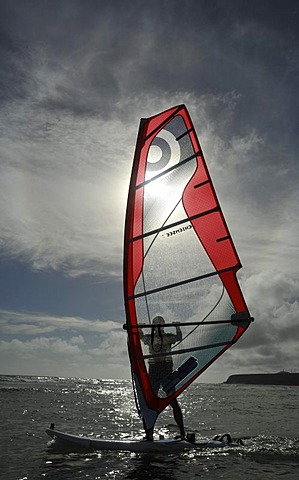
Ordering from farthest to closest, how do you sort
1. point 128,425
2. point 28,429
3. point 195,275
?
1. point 128,425
2. point 28,429
3. point 195,275

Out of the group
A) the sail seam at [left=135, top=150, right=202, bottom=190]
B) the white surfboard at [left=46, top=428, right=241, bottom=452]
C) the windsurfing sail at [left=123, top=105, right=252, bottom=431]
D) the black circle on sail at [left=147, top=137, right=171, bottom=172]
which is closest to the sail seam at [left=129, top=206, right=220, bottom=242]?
the windsurfing sail at [left=123, top=105, right=252, bottom=431]

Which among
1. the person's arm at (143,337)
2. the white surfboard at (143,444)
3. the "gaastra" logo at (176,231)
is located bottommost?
the white surfboard at (143,444)

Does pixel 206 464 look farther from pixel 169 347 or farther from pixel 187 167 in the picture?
pixel 187 167

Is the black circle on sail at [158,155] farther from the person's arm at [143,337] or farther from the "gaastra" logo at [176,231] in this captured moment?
the person's arm at [143,337]

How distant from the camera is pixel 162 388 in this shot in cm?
775

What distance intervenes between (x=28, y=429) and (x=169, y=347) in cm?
573

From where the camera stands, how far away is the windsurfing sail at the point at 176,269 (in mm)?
7445

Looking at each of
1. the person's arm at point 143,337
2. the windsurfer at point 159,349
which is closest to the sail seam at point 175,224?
the windsurfer at point 159,349

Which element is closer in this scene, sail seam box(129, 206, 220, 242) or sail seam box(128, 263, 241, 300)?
sail seam box(128, 263, 241, 300)

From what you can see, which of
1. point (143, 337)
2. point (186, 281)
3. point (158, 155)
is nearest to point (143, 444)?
point (143, 337)

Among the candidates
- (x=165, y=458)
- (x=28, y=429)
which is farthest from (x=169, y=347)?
(x=28, y=429)

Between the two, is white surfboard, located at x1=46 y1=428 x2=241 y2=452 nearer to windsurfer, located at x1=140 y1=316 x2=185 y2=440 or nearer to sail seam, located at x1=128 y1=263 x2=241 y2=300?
windsurfer, located at x1=140 y1=316 x2=185 y2=440

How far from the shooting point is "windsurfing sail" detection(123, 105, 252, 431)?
24.4ft

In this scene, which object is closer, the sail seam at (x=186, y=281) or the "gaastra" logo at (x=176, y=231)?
the sail seam at (x=186, y=281)
